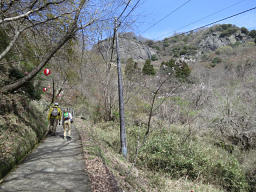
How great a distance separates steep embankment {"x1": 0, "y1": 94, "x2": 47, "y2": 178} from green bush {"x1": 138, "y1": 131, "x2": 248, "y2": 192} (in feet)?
19.7

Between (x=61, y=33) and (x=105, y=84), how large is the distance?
9.42m

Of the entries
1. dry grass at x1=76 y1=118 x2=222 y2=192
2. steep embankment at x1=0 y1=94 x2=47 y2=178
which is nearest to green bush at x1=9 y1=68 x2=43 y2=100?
steep embankment at x1=0 y1=94 x2=47 y2=178

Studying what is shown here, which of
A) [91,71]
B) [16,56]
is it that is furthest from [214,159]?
[91,71]

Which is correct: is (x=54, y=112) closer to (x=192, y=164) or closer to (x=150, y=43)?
(x=150, y=43)

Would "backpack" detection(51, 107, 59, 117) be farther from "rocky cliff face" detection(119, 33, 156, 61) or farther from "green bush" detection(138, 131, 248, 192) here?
"rocky cliff face" detection(119, 33, 156, 61)

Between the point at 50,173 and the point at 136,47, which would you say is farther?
the point at 136,47

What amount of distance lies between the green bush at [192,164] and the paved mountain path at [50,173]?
4663 mm

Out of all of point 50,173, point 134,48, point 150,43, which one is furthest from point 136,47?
point 50,173

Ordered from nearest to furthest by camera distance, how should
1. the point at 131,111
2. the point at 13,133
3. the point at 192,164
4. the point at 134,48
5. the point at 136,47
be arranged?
the point at 13,133 → the point at 192,164 → the point at 136,47 → the point at 134,48 → the point at 131,111

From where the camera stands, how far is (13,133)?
6648mm

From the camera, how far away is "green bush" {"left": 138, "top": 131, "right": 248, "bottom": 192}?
1002cm

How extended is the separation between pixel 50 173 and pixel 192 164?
23.6ft

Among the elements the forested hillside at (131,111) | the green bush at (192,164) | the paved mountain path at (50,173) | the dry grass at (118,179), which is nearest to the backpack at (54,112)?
the forested hillside at (131,111)

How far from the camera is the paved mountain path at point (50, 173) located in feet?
A: 16.2
